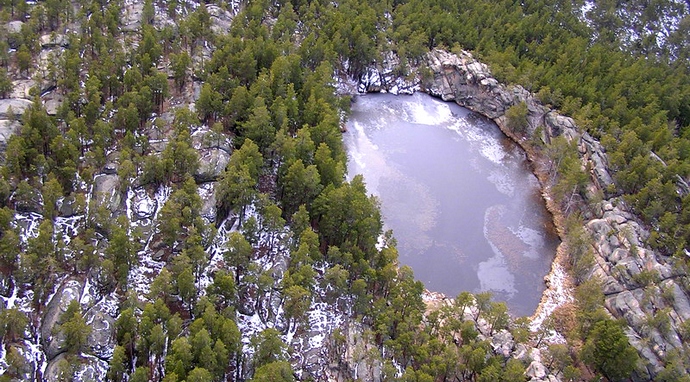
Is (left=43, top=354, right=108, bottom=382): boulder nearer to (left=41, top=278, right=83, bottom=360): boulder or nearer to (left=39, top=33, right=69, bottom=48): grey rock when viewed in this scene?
(left=41, top=278, right=83, bottom=360): boulder

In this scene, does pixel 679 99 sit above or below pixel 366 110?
above

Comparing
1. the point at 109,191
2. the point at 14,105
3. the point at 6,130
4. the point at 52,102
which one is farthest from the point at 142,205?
the point at 14,105

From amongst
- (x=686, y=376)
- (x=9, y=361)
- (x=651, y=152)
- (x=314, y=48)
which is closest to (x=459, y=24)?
(x=314, y=48)

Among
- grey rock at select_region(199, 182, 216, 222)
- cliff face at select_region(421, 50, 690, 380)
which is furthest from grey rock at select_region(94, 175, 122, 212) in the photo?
cliff face at select_region(421, 50, 690, 380)

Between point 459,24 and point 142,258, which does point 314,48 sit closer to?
point 459,24

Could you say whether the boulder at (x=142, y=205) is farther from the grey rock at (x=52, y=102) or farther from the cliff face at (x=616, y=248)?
the cliff face at (x=616, y=248)

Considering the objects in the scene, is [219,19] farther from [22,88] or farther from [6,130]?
[6,130]
